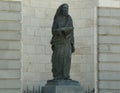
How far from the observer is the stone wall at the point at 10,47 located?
1644 centimetres

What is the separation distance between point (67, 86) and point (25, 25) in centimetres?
472

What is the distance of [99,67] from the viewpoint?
1728cm

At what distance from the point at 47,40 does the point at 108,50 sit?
217cm

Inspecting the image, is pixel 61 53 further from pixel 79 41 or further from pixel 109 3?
pixel 109 3

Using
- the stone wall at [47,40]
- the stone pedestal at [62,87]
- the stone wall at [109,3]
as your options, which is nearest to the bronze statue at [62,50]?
the stone pedestal at [62,87]

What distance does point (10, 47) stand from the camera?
1656 cm

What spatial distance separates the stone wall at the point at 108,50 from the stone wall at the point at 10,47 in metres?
2.87

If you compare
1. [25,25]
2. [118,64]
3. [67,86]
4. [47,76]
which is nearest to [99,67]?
[118,64]

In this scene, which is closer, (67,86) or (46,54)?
(67,86)

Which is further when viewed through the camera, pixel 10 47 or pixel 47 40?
pixel 47 40

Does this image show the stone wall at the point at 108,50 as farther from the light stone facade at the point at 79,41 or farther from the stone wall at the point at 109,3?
the stone wall at the point at 109,3

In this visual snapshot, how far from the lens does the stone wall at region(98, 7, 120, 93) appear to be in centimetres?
1727

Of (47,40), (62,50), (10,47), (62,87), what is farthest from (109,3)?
(62,87)

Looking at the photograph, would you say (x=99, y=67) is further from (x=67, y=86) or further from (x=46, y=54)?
(x=67, y=86)
